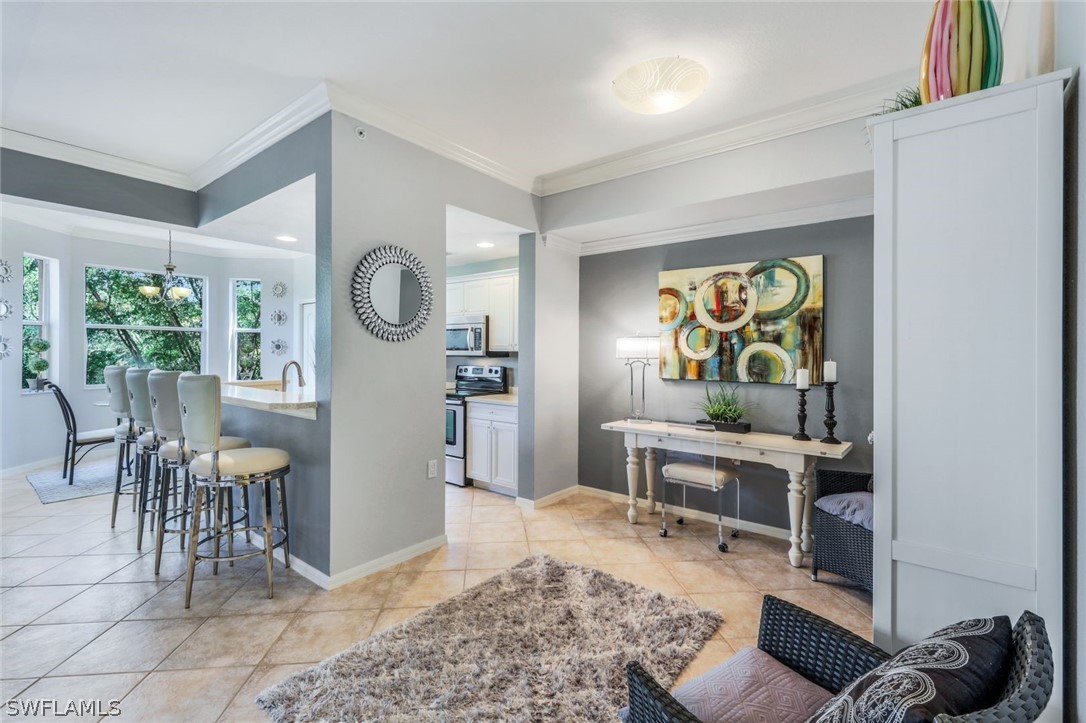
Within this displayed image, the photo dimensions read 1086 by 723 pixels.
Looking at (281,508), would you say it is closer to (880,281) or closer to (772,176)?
(880,281)

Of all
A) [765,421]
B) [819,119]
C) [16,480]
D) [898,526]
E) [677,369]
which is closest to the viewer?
[898,526]

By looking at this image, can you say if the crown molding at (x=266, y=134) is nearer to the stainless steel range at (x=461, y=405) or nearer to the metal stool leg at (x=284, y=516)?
the metal stool leg at (x=284, y=516)

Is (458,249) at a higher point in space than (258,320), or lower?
higher

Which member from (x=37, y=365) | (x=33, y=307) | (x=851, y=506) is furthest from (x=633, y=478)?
(x=33, y=307)

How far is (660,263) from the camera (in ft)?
13.6

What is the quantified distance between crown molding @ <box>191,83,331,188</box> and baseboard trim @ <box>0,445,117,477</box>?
384cm

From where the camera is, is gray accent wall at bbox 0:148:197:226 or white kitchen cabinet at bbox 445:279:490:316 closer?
gray accent wall at bbox 0:148:197:226

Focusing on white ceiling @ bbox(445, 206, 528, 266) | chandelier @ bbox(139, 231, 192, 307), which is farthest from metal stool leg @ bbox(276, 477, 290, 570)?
chandelier @ bbox(139, 231, 192, 307)

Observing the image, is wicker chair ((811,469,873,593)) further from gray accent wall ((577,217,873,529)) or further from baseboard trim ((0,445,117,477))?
baseboard trim ((0,445,117,477))

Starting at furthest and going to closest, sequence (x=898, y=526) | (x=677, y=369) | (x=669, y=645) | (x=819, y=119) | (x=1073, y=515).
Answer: (x=677, y=369)
(x=819, y=119)
(x=669, y=645)
(x=898, y=526)
(x=1073, y=515)

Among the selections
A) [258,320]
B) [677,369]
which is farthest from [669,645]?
[258,320]

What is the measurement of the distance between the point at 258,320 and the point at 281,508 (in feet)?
16.6

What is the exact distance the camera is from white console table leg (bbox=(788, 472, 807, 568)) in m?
3.01
